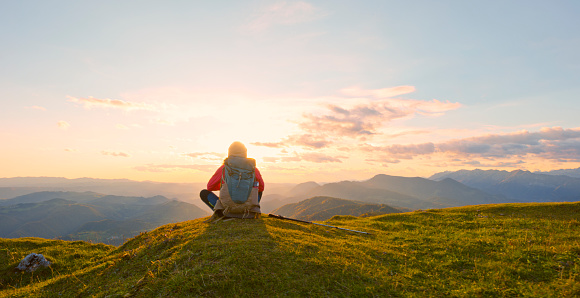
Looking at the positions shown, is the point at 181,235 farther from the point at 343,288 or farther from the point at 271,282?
the point at 343,288

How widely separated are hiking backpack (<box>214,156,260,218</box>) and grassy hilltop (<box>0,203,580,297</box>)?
88 centimetres

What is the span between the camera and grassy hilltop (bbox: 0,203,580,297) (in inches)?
298

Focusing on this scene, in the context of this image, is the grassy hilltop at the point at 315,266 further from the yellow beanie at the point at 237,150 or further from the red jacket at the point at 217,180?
the yellow beanie at the point at 237,150

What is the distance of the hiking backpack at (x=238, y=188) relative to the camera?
1420cm

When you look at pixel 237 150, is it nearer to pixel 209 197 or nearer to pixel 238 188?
pixel 238 188

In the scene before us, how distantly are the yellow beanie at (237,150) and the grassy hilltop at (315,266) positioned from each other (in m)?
4.07

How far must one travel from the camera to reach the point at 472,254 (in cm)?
A: 1152

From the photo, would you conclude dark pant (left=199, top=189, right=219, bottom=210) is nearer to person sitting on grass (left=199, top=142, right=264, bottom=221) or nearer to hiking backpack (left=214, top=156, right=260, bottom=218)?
person sitting on grass (left=199, top=142, right=264, bottom=221)

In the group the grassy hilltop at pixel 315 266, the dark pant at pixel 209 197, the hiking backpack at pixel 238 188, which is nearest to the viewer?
the grassy hilltop at pixel 315 266

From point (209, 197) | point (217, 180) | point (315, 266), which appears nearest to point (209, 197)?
point (209, 197)

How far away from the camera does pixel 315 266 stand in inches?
350

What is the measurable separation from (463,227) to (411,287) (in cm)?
1286

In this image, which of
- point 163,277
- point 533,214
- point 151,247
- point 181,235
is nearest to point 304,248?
point 163,277

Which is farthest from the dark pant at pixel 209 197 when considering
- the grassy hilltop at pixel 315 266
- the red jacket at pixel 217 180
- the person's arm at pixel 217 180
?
the grassy hilltop at pixel 315 266
